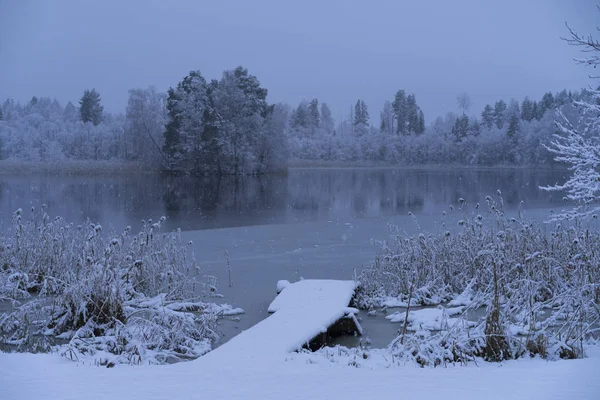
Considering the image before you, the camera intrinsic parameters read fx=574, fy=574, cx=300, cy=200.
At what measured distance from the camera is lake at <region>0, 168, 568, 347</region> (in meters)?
Answer: 10.9

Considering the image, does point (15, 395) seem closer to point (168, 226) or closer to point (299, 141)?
point (168, 226)

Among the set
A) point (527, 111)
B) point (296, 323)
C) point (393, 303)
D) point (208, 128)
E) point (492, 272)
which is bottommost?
point (393, 303)

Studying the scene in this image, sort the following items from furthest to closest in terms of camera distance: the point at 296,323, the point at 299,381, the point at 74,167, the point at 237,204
A: the point at 74,167 → the point at 237,204 → the point at 296,323 → the point at 299,381

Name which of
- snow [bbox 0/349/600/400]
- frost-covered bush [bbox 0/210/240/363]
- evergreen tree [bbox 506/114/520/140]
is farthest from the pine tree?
snow [bbox 0/349/600/400]

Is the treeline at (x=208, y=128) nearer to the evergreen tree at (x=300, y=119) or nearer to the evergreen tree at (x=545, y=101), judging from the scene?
the evergreen tree at (x=300, y=119)

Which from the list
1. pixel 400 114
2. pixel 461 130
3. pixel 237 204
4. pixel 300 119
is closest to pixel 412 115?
Result: pixel 400 114

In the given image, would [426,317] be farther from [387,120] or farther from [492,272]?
[387,120]

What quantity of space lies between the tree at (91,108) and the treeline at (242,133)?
0.49 feet

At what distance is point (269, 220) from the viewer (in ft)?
67.6

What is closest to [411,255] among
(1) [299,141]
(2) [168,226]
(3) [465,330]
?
(3) [465,330]

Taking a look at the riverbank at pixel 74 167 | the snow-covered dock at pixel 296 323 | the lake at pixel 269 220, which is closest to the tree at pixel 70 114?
the riverbank at pixel 74 167

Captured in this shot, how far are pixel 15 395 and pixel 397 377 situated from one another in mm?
2701

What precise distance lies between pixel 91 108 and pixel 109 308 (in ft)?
280

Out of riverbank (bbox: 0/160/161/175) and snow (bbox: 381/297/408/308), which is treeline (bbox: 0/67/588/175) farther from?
snow (bbox: 381/297/408/308)
